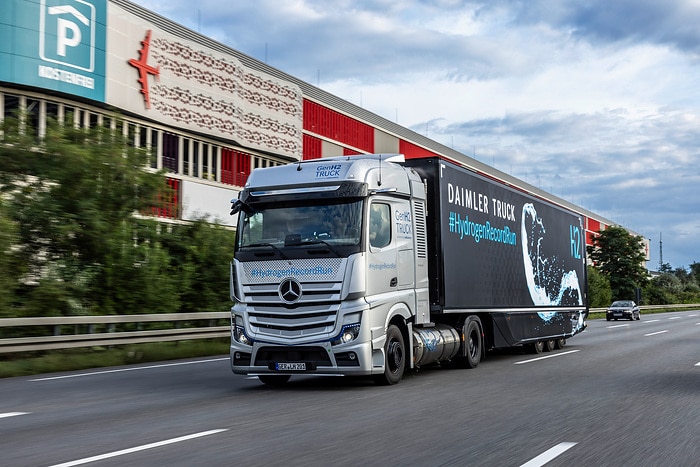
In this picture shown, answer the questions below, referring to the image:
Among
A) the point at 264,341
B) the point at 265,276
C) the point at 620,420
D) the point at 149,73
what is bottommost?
the point at 620,420

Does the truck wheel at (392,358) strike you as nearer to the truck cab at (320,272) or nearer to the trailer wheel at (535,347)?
the truck cab at (320,272)

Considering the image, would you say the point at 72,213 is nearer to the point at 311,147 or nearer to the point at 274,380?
the point at 274,380

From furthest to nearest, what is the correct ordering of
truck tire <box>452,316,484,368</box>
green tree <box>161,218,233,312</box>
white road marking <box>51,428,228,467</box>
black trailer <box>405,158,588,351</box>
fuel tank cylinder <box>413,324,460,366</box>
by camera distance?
green tree <box>161,218,233,312</box>
truck tire <box>452,316,484,368</box>
black trailer <box>405,158,588,351</box>
fuel tank cylinder <box>413,324,460,366</box>
white road marking <box>51,428,228,467</box>

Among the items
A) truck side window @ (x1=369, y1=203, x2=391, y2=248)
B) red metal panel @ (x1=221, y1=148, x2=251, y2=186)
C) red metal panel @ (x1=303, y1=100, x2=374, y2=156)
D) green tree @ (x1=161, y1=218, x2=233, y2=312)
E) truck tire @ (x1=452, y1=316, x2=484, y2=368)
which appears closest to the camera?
truck side window @ (x1=369, y1=203, x2=391, y2=248)

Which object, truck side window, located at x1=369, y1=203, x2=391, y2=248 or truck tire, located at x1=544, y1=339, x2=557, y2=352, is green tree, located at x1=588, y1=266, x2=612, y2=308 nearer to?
truck tire, located at x1=544, y1=339, x2=557, y2=352

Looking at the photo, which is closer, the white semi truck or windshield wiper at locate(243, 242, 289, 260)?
the white semi truck

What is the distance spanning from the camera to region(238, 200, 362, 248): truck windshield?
11.7 metres

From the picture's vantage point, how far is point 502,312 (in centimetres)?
1722

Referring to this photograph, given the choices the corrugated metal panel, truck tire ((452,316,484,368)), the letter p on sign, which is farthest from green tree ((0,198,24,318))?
the corrugated metal panel

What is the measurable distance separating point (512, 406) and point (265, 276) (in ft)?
12.8

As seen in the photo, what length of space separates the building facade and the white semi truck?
10.8 m

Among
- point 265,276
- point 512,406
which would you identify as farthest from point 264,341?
point 512,406

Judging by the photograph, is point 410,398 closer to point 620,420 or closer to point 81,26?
point 620,420

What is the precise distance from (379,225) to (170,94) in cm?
→ 3269
